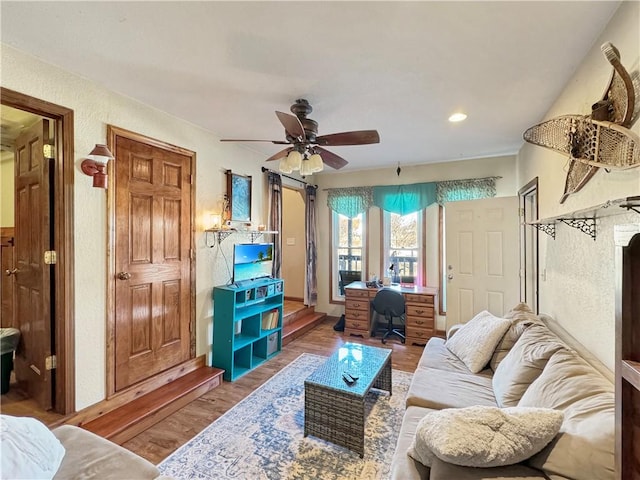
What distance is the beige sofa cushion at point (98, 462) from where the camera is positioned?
3.90 feet

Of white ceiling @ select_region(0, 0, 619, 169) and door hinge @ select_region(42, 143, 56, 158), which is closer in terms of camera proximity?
white ceiling @ select_region(0, 0, 619, 169)

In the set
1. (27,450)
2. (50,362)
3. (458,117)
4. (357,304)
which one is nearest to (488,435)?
(27,450)

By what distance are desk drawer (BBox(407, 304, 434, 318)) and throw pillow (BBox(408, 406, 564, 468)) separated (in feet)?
9.86

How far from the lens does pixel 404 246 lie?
4.84 m

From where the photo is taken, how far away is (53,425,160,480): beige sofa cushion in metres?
1.19

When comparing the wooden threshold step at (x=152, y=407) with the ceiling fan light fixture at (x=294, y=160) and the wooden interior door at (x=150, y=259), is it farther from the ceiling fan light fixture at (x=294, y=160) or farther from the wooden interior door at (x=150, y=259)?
the ceiling fan light fixture at (x=294, y=160)

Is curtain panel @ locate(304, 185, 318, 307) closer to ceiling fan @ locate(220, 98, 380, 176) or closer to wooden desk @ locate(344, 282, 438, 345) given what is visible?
wooden desk @ locate(344, 282, 438, 345)

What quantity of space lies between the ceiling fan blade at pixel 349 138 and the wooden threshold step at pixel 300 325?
276cm

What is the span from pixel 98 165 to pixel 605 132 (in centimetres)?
313

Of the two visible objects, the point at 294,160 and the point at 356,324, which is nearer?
the point at 294,160

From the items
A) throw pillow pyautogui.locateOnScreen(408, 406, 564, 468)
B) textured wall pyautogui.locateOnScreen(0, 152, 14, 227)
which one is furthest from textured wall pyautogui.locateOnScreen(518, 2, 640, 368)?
textured wall pyautogui.locateOnScreen(0, 152, 14, 227)

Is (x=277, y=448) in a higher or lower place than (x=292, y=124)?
lower

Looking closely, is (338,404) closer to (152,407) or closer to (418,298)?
(152,407)

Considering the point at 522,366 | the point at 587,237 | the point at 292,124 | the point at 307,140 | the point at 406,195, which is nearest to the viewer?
the point at 522,366
